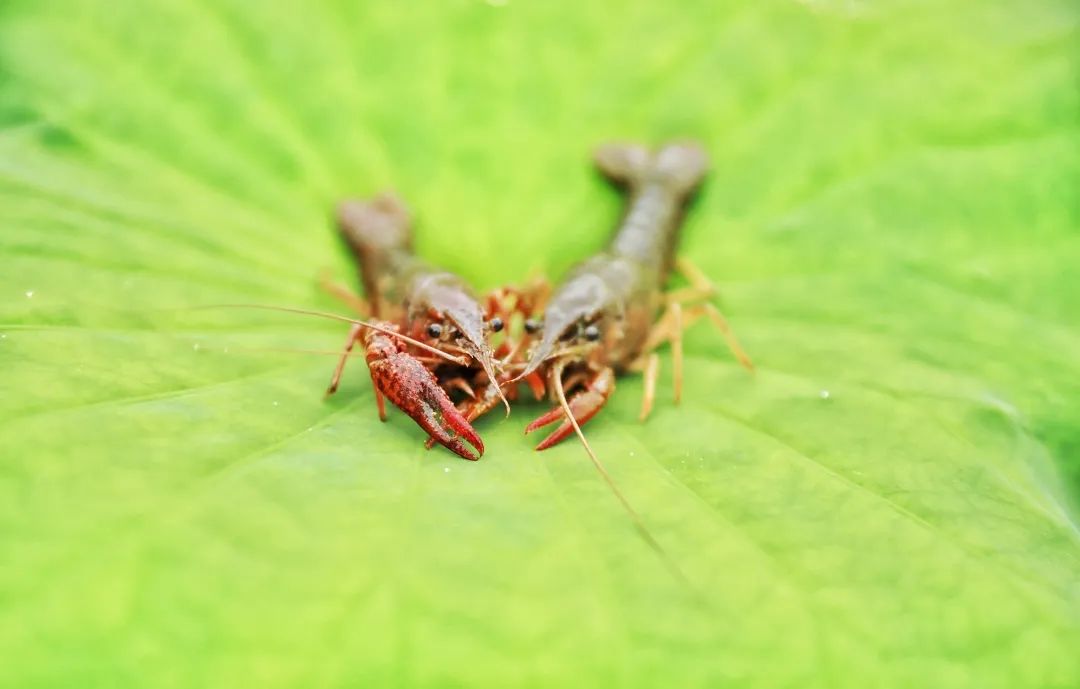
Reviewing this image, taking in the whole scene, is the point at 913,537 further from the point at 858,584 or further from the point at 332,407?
the point at 332,407

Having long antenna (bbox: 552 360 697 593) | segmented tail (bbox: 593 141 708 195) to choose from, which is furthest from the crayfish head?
segmented tail (bbox: 593 141 708 195)

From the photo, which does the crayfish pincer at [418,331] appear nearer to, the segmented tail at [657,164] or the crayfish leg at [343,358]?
the crayfish leg at [343,358]

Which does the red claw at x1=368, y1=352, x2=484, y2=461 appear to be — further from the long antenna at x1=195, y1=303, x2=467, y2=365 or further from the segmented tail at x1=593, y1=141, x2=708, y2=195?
the segmented tail at x1=593, y1=141, x2=708, y2=195

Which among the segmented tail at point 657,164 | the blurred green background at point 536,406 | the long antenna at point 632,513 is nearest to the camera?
the blurred green background at point 536,406

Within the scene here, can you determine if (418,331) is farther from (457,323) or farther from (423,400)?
(423,400)

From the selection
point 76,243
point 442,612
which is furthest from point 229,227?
point 442,612

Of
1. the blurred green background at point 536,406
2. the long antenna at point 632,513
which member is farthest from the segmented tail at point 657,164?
the long antenna at point 632,513

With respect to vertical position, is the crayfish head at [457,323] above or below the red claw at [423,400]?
above
